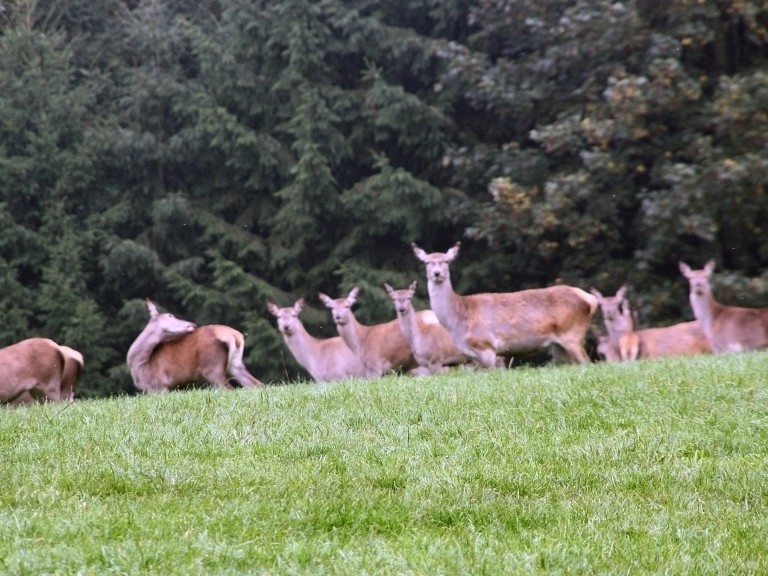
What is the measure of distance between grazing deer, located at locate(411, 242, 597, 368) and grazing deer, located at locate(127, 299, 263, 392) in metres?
2.46

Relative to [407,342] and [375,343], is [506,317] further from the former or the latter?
[375,343]

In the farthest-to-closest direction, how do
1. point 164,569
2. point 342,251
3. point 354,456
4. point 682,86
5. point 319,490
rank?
point 342,251 → point 682,86 → point 354,456 → point 319,490 → point 164,569

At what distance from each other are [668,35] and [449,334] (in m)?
7.27

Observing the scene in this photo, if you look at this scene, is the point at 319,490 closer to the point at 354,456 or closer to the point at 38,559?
the point at 354,456

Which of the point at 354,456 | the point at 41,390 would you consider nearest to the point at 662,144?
the point at 41,390

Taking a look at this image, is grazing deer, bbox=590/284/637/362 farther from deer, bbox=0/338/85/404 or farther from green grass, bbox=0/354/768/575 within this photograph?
green grass, bbox=0/354/768/575

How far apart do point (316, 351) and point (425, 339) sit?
2135 millimetres

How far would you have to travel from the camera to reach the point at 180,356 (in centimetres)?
1470

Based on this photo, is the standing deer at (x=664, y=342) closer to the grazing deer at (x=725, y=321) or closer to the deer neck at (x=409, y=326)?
the grazing deer at (x=725, y=321)

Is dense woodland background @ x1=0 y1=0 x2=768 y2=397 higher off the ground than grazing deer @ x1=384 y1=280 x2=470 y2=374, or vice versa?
dense woodland background @ x1=0 y1=0 x2=768 y2=397

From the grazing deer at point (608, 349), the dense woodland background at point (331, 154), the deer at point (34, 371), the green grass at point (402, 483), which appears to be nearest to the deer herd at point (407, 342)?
the deer at point (34, 371)

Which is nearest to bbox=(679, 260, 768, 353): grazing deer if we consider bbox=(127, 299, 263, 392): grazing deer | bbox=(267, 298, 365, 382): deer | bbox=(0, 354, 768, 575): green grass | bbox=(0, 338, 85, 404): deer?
bbox=(267, 298, 365, 382): deer

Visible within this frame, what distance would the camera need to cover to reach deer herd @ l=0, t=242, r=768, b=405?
45.2ft

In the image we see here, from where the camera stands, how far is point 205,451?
23.3 feet
